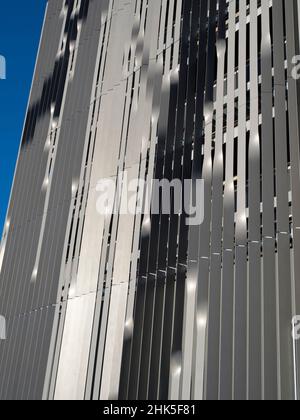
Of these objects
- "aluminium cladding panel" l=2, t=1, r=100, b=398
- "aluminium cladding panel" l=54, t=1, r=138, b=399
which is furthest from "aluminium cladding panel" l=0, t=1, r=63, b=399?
"aluminium cladding panel" l=54, t=1, r=138, b=399

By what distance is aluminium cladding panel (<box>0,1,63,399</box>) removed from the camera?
15.0m

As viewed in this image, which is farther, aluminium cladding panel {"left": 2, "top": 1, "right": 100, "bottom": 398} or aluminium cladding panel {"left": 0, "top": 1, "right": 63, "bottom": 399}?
aluminium cladding panel {"left": 0, "top": 1, "right": 63, "bottom": 399}

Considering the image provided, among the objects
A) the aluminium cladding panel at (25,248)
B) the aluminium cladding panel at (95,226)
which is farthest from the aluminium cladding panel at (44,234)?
the aluminium cladding panel at (95,226)

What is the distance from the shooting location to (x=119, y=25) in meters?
16.5

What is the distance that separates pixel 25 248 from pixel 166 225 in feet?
23.6

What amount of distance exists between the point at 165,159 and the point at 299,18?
13.0 ft

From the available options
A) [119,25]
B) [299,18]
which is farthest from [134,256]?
[119,25]

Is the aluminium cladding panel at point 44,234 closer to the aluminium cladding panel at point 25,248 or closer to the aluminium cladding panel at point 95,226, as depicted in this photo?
the aluminium cladding panel at point 25,248

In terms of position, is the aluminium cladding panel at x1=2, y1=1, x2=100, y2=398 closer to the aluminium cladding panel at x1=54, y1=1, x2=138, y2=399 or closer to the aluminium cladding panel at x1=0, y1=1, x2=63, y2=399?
the aluminium cladding panel at x1=0, y1=1, x2=63, y2=399

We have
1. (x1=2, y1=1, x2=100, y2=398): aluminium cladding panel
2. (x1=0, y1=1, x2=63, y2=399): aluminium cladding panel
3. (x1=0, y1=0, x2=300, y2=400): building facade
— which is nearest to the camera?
(x1=0, y1=0, x2=300, y2=400): building facade

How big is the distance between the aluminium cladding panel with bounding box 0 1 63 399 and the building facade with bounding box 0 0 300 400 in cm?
7

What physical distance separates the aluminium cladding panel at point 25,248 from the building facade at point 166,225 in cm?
7

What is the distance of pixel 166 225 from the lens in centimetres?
1170

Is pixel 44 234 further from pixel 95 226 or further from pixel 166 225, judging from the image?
pixel 166 225
